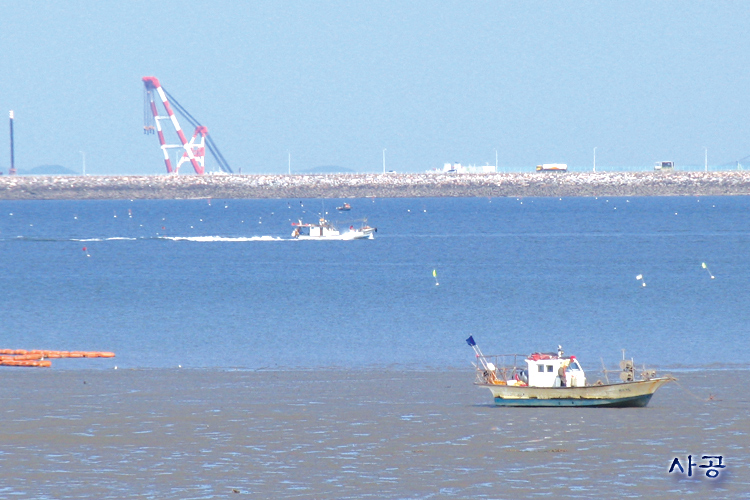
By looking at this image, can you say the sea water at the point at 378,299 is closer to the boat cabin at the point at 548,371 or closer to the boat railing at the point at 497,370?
the boat railing at the point at 497,370

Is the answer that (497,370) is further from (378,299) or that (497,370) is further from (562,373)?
(378,299)

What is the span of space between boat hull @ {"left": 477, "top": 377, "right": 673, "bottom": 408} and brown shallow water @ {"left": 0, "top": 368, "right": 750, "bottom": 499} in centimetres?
26

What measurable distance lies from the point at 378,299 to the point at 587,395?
30.8 meters

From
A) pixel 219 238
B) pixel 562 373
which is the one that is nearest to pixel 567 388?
pixel 562 373

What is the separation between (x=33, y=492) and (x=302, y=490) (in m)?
5.15

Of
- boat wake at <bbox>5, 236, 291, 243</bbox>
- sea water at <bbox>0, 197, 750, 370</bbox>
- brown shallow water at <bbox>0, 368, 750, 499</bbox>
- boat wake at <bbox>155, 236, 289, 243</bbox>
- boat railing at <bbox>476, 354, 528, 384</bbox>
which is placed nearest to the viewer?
brown shallow water at <bbox>0, 368, 750, 499</bbox>

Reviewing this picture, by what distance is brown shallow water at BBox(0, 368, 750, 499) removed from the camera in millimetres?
20781

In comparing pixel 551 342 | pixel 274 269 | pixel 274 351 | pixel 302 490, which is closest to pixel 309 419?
pixel 302 490

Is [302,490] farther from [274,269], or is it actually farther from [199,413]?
[274,269]

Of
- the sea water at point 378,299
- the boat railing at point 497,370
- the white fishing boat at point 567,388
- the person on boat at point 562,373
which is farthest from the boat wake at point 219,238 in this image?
the person on boat at point 562,373

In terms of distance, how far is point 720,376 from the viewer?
110ft

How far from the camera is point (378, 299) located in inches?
2293

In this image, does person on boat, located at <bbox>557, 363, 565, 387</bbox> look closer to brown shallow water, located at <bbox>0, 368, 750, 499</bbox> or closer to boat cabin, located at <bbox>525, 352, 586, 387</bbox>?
boat cabin, located at <bbox>525, 352, 586, 387</bbox>

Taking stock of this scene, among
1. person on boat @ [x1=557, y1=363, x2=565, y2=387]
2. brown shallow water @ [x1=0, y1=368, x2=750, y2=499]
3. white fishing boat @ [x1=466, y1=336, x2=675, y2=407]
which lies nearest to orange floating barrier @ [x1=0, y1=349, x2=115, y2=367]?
brown shallow water @ [x1=0, y1=368, x2=750, y2=499]
